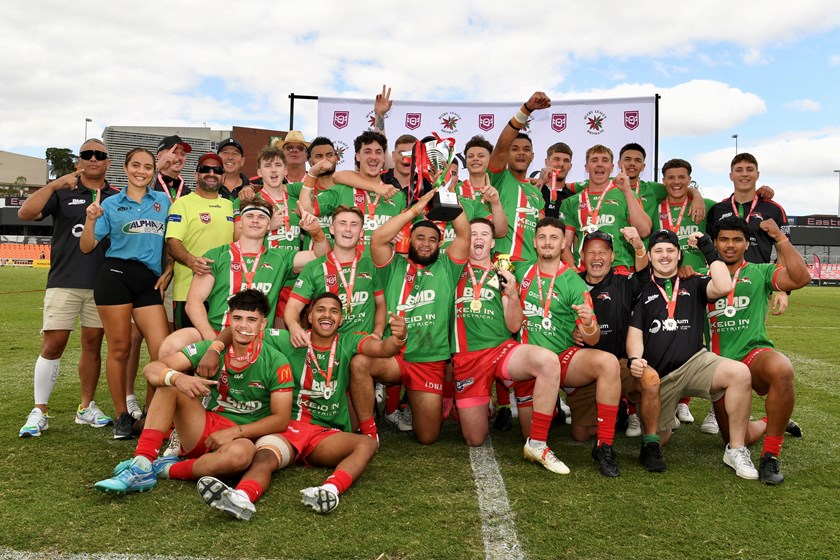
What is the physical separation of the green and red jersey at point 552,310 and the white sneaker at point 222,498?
2.44 metres

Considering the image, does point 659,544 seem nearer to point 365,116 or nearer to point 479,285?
point 479,285

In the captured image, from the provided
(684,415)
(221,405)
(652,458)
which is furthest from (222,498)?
(684,415)

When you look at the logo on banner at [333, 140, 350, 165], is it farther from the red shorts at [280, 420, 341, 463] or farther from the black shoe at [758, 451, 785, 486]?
the black shoe at [758, 451, 785, 486]

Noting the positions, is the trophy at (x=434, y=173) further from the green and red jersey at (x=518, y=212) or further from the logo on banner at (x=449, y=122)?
the logo on banner at (x=449, y=122)

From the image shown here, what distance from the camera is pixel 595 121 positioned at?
25.5 feet

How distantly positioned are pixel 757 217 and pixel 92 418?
5.83 m

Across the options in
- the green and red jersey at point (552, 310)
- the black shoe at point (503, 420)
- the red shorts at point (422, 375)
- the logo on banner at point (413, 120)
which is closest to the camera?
the green and red jersey at point (552, 310)

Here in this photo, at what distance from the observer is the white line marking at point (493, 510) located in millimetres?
2924

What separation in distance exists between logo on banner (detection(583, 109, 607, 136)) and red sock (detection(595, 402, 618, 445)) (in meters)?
4.42

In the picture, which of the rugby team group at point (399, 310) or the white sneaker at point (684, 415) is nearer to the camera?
the rugby team group at point (399, 310)

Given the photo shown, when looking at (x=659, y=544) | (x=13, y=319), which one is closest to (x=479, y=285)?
(x=659, y=544)

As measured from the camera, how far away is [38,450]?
4.38 meters

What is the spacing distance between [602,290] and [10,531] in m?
3.96

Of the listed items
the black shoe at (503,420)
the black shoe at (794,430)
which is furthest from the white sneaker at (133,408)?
the black shoe at (794,430)
